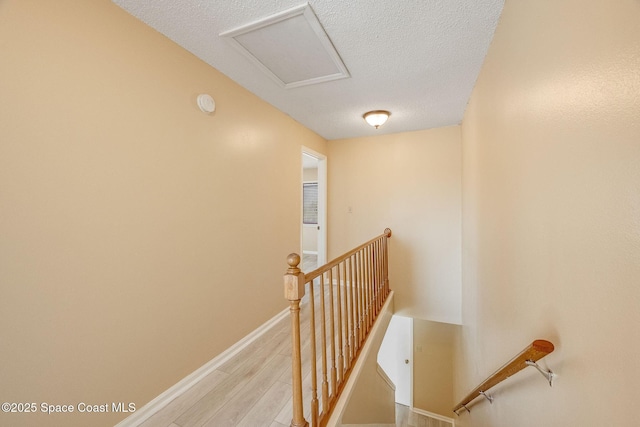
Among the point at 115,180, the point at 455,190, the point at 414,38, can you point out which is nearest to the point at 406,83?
the point at 414,38

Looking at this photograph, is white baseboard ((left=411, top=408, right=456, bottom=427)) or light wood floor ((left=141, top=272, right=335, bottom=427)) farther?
white baseboard ((left=411, top=408, right=456, bottom=427))

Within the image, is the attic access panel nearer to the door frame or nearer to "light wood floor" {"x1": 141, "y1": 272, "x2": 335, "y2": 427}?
the door frame

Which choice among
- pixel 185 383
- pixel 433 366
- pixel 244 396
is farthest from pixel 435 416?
pixel 185 383

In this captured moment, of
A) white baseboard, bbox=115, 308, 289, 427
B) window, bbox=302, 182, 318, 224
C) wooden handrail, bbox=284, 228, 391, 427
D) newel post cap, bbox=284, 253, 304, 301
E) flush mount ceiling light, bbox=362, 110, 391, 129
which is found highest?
flush mount ceiling light, bbox=362, 110, 391, 129

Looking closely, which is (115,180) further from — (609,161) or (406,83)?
(406,83)

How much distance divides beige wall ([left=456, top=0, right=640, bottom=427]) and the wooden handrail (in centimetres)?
93

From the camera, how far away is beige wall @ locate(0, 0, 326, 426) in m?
1.04

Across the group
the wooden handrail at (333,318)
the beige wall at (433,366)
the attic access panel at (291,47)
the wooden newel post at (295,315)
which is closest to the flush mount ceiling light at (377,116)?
the attic access panel at (291,47)

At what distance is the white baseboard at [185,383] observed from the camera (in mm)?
1408

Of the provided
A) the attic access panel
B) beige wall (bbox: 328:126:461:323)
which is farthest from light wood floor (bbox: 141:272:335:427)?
the attic access panel

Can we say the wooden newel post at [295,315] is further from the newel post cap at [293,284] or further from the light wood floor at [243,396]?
the light wood floor at [243,396]

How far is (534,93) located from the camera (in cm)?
103

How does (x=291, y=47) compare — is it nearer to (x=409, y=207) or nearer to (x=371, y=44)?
(x=371, y=44)

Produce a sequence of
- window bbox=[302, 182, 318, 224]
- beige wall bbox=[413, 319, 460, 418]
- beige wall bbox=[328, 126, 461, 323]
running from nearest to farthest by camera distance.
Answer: beige wall bbox=[328, 126, 461, 323] < beige wall bbox=[413, 319, 460, 418] < window bbox=[302, 182, 318, 224]
